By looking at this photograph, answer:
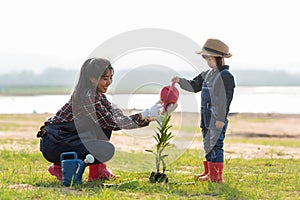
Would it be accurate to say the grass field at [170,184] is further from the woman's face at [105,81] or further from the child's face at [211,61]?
the woman's face at [105,81]

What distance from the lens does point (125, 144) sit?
1238 cm

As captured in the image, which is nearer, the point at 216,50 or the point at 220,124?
the point at 220,124

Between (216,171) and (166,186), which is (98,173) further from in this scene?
(216,171)

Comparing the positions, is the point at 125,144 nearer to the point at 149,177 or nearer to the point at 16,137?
the point at 16,137

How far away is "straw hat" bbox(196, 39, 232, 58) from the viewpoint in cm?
705

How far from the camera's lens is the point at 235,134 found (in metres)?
17.4

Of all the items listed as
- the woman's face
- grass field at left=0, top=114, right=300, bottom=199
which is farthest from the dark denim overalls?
the woman's face

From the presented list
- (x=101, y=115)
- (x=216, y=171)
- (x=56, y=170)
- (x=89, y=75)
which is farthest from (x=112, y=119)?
(x=216, y=171)

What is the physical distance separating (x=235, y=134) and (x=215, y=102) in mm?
10623

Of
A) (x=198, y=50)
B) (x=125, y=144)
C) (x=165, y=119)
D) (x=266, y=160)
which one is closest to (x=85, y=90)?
(x=165, y=119)

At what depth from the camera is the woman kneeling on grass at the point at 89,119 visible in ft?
22.0

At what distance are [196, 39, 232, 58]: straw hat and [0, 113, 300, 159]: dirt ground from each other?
0.74 meters

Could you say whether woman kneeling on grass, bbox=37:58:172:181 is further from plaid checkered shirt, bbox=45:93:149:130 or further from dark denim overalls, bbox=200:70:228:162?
dark denim overalls, bbox=200:70:228:162

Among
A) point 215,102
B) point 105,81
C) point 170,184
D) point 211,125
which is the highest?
point 105,81
